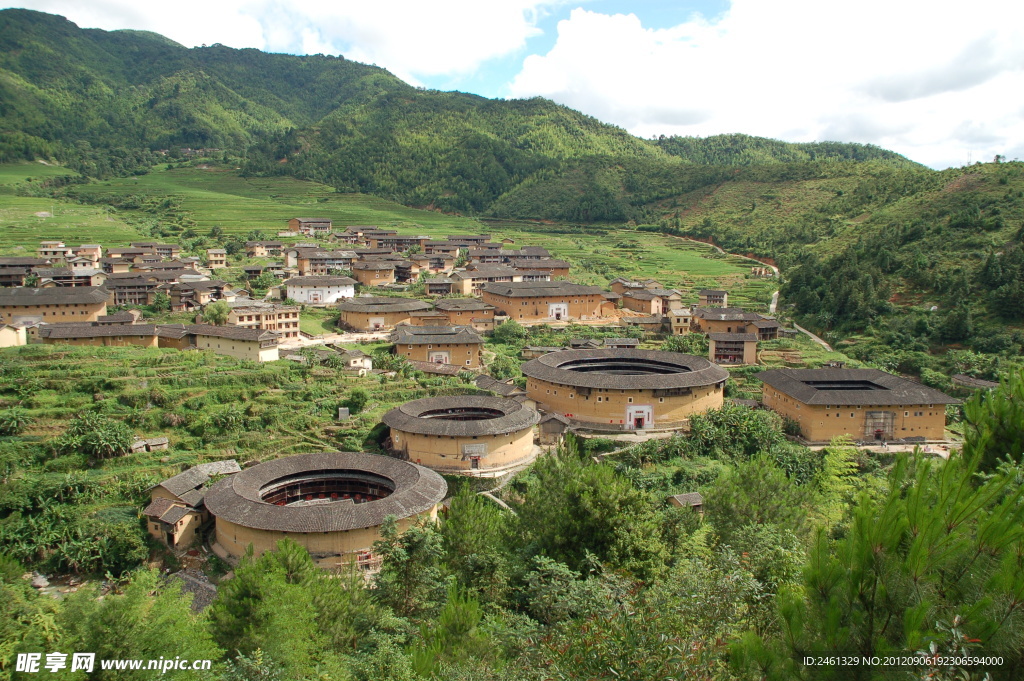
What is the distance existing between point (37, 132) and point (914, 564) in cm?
14547

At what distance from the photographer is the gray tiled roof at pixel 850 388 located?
108 feet

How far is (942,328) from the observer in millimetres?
45031

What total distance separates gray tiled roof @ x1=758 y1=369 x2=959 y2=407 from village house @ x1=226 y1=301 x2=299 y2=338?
29.8m

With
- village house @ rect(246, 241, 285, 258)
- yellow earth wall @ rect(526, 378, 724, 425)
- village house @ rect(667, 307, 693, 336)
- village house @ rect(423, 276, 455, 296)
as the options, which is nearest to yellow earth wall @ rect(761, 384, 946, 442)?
yellow earth wall @ rect(526, 378, 724, 425)

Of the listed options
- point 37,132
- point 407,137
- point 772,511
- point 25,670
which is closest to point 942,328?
point 772,511

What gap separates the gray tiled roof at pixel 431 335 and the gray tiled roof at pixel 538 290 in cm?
1061

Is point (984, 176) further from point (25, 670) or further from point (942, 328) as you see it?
point (25, 670)

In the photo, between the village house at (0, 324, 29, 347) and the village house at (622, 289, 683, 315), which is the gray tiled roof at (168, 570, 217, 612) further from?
the village house at (622, 289, 683, 315)

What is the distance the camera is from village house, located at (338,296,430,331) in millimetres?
48125

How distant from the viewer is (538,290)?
54719mm

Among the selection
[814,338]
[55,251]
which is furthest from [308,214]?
[814,338]

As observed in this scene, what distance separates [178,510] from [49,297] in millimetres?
26673

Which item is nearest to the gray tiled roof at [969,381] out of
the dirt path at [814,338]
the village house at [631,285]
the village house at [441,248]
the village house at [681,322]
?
the dirt path at [814,338]

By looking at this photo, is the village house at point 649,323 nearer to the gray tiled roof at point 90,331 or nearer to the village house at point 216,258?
the gray tiled roof at point 90,331
